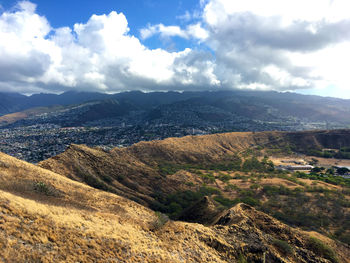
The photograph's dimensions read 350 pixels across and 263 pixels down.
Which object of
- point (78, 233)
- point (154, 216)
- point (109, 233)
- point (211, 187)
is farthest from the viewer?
point (211, 187)

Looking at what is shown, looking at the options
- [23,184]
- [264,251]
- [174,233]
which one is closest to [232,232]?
[264,251]

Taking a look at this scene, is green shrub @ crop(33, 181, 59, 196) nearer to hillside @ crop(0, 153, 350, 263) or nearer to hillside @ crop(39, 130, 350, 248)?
hillside @ crop(0, 153, 350, 263)

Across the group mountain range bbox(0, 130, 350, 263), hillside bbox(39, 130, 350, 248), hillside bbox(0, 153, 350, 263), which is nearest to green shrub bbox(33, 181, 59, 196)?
hillside bbox(0, 153, 350, 263)

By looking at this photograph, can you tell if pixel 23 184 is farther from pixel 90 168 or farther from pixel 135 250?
pixel 90 168

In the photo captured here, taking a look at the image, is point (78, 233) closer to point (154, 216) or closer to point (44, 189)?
point (44, 189)

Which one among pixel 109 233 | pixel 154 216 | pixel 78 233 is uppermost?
pixel 78 233

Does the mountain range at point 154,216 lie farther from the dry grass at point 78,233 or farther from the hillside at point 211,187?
the hillside at point 211,187

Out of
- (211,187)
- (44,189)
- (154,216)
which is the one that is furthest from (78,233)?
(211,187)

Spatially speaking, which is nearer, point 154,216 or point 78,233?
point 78,233

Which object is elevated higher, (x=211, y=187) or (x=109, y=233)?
(x=109, y=233)
